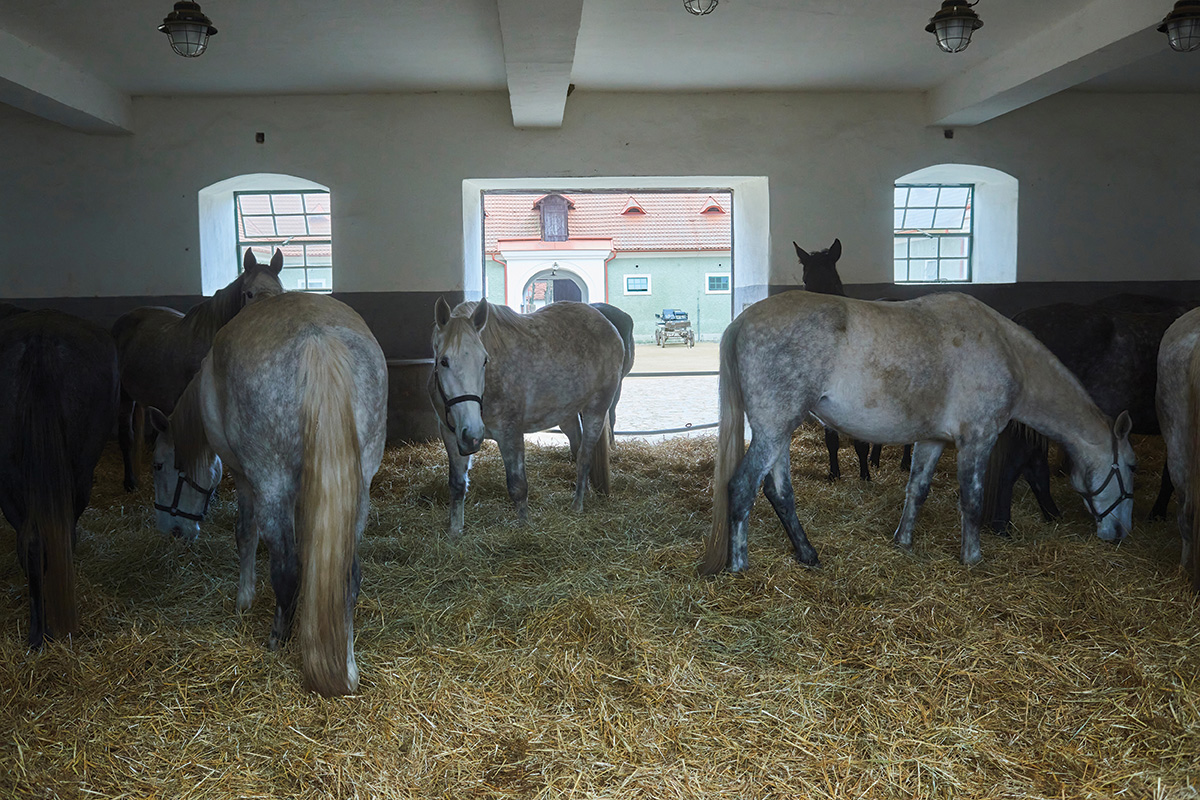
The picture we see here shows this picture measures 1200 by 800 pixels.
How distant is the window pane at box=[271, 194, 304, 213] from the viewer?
29.5 feet

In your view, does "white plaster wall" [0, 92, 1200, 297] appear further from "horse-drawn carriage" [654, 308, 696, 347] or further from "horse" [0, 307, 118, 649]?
"horse-drawn carriage" [654, 308, 696, 347]

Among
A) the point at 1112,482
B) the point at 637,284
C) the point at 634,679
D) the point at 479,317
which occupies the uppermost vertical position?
the point at 637,284

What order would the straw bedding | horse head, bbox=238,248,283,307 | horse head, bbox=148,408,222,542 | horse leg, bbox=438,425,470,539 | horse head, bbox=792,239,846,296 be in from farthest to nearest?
horse head, bbox=792,239,846,296 < horse leg, bbox=438,425,470,539 < horse head, bbox=238,248,283,307 < horse head, bbox=148,408,222,542 < the straw bedding

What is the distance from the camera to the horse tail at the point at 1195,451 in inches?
128

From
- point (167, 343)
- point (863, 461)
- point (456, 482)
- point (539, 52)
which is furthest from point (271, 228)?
point (863, 461)

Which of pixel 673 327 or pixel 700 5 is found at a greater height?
pixel 700 5

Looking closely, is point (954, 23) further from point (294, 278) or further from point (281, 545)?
point (294, 278)

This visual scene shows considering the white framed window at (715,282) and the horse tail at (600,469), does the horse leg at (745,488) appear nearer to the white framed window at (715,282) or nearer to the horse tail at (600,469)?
the horse tail at (600,469)

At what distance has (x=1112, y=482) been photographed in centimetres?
397

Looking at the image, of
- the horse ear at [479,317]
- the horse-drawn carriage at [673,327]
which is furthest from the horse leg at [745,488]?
the horse-drawn carriage at [673,327]

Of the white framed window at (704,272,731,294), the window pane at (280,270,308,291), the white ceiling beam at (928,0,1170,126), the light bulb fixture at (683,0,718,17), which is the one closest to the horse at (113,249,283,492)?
the light bulb fixture at (683,0,718,17)

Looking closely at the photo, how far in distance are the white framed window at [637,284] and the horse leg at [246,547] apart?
2419 centimetres

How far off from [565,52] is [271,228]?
5.11 meters

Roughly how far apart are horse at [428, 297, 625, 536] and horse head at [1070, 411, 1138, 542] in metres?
2.86
